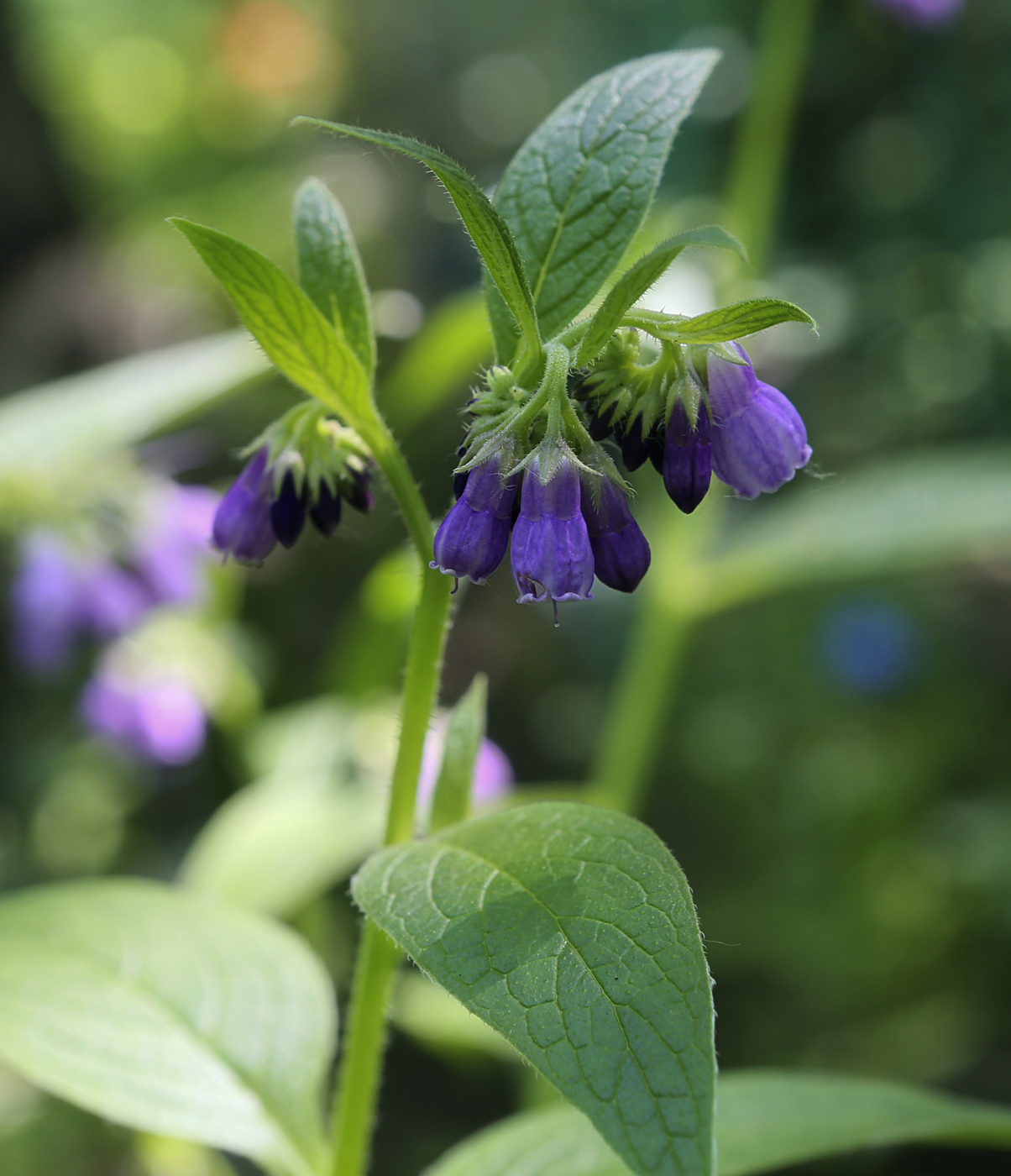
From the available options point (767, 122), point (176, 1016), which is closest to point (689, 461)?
point (176, 1016)

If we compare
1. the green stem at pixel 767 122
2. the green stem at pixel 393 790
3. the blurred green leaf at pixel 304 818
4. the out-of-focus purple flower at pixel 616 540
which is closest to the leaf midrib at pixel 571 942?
the green stem at pixel 393 790

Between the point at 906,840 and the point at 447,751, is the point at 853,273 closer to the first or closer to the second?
the point at 906,840

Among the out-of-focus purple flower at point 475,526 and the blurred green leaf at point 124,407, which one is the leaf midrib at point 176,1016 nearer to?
the out-of-focus purple flower at point 475,526

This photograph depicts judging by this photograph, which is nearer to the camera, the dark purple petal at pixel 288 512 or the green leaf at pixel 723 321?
the green leaf at pixel 723 321

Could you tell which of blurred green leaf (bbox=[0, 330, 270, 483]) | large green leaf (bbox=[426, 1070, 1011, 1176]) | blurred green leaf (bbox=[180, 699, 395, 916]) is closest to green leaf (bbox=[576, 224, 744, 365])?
large green leaf (bbox=[426, 1070, 1011, 1176])

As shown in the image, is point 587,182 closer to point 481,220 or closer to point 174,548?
point 481,220
